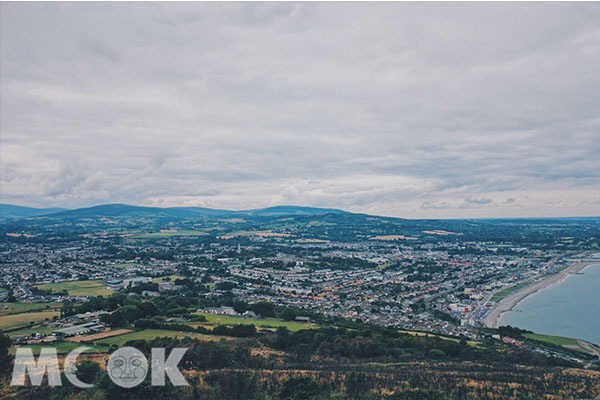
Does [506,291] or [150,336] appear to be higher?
[150,336]

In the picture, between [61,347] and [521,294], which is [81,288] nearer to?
[61,347]

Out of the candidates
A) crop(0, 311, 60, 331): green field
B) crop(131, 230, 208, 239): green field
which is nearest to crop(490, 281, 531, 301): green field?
crop(0, 311, 60, 331): green field

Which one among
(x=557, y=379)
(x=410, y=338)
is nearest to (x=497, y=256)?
(x=410, y=338)

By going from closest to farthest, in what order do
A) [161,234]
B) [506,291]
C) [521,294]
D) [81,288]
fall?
[81,288]
[521,294]
[506,291]
[161,234]

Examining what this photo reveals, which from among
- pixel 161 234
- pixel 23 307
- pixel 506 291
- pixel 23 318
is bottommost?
pixel 506 291

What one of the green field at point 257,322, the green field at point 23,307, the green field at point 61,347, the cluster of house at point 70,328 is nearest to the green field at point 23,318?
the green field at point 23,307

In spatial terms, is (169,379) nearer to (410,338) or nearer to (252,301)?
(410,338)

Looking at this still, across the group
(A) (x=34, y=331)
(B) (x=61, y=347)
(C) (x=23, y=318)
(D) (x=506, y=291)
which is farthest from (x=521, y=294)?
(C) (x=23, y=318)
